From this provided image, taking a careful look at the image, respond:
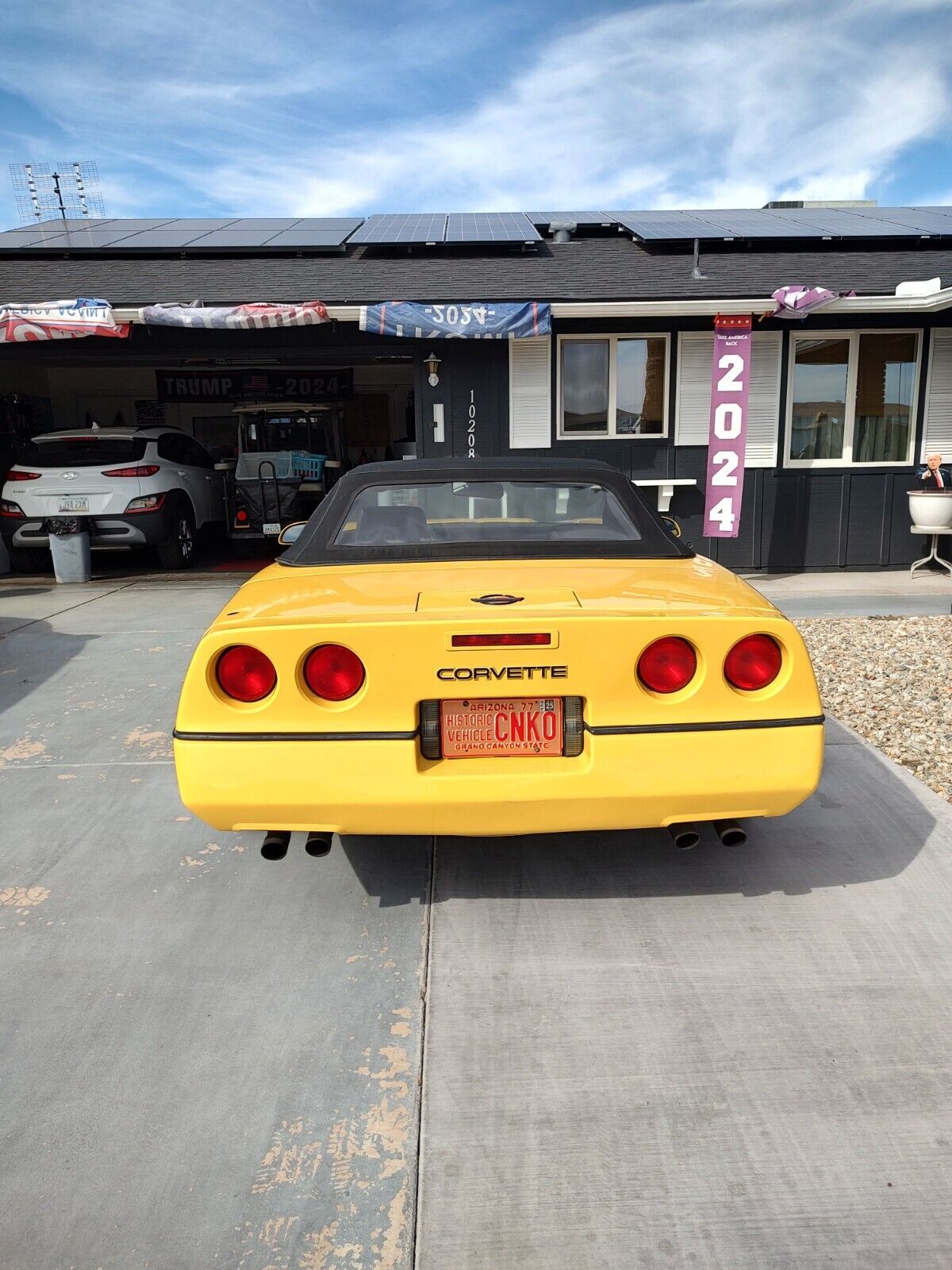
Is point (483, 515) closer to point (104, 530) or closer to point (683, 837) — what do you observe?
point (683, 837)

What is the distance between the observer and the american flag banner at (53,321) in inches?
323

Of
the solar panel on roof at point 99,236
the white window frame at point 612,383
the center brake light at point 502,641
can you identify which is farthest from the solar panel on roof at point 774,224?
the center brake light at point 502,641

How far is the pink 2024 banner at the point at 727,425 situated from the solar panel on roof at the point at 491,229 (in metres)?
3.12

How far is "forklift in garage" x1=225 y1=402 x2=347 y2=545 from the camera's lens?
10.8 metres

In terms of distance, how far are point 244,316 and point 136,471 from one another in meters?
2.45

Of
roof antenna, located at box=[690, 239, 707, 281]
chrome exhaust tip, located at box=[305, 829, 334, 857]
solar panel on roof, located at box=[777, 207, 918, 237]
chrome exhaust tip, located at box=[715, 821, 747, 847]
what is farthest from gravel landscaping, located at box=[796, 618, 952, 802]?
solar panel on roof, located at box=[777, 207, 918, 237]

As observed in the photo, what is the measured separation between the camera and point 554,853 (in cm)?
302

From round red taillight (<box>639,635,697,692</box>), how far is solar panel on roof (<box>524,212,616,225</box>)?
11.0m

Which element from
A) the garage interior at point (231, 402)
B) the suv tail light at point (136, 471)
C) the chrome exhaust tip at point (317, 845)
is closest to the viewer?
the chrome exhaust tip at point (317, 845)

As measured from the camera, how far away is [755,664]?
234 cm

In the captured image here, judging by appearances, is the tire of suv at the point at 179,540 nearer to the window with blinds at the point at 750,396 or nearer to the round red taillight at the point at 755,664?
the window with blinds at the point at 750,396

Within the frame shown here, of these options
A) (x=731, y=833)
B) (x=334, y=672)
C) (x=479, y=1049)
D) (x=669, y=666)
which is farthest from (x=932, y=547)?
(x=479, y=1049)

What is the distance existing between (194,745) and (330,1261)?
1.26 m

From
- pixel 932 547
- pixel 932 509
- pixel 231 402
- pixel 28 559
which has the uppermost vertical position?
pixel 231 402
